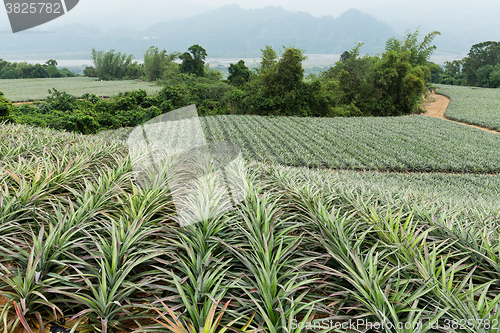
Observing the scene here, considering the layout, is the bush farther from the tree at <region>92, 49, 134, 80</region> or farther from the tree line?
the tree at <region>92, 49, 134, 80</region>

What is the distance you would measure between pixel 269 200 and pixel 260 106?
18453 millimetres

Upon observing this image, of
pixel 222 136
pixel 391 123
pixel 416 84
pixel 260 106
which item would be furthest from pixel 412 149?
pixel 416 84

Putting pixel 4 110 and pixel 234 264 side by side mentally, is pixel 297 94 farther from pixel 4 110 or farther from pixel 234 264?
pixel 234 264

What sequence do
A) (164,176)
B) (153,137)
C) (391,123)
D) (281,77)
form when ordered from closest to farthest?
(164,176), (153,137), (391,123), (281,77)

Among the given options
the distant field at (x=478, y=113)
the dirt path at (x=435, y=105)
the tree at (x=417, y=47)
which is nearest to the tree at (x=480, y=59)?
the tree at (x=417, y=47)

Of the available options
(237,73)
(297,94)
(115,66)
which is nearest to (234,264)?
(297,94)

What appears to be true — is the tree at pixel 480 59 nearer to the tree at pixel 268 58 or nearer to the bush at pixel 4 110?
the tree at pixel 268 58

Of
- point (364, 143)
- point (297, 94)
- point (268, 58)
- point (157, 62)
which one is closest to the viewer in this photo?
point (364, 143)

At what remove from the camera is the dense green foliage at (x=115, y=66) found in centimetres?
5566

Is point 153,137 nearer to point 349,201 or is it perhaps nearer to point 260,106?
point 349,201

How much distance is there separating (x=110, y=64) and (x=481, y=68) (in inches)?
2744

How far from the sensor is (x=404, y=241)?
1.73 m

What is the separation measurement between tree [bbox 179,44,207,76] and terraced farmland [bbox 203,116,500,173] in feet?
82.1

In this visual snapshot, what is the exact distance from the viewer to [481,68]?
134 ft
